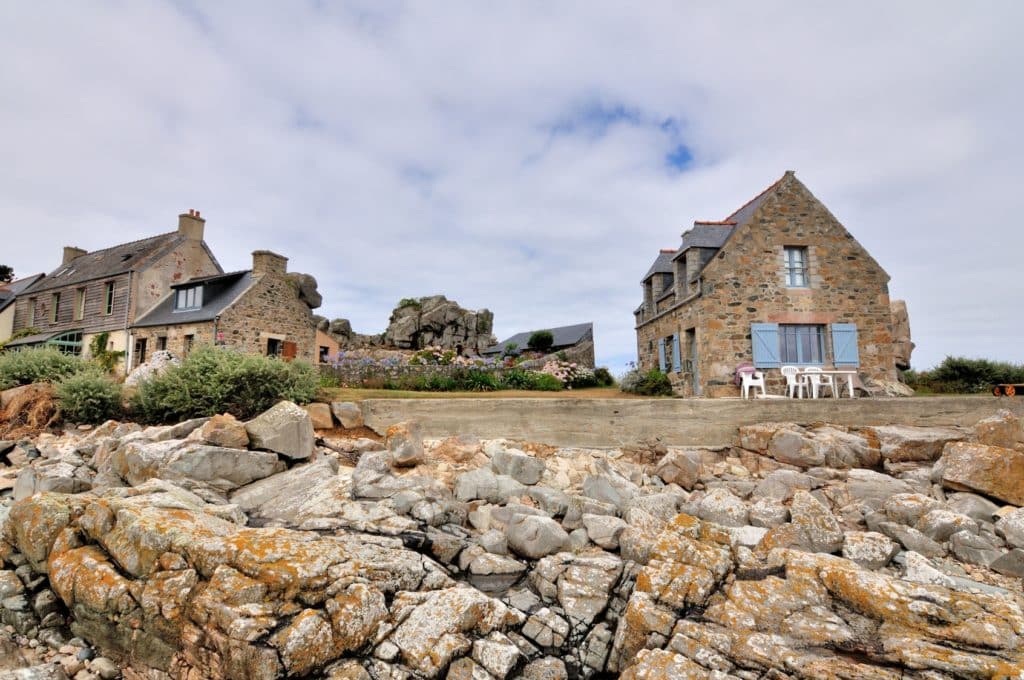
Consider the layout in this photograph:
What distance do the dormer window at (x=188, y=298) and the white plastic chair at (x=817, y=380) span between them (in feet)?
72.6

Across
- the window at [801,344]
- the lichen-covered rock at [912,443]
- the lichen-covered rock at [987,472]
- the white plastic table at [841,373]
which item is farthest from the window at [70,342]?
the lichen-covered rock at [987,472]

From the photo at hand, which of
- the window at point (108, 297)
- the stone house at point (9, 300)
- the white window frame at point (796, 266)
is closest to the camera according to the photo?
the white window frame at point (796, 266)

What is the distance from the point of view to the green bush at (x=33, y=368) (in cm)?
1254

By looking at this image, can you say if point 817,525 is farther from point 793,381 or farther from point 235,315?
point 235,315

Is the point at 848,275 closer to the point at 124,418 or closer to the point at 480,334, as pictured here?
the point at 124,418

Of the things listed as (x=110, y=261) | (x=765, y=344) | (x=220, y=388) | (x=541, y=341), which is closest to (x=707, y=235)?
(x=765, y=344)

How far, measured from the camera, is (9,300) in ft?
90.0

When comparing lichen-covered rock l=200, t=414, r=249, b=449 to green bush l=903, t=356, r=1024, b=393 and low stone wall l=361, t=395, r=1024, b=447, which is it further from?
green bush l=903, t=356, r=1024, b=393

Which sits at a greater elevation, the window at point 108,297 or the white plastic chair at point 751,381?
the window at point 108,297

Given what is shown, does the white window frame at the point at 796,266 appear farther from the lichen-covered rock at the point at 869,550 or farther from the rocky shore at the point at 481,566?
the lichen-covered rock at the point at 869,550

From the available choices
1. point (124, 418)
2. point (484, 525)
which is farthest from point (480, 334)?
point (484, 525)

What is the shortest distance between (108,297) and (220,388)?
18.3m

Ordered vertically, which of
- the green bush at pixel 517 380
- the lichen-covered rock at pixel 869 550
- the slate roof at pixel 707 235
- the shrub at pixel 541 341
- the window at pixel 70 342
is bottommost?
the lichen-covered rock at pixel 869 550

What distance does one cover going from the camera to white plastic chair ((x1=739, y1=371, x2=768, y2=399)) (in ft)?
46.1
